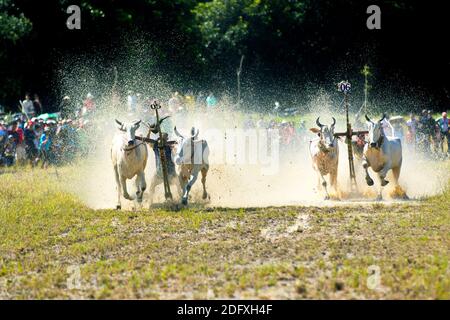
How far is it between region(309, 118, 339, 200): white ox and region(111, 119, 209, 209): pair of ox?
2570 millimetres

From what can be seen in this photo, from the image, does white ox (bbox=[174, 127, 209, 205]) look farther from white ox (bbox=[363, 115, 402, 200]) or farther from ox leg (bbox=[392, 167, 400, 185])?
ox leg (bbox=[392, 167, 400, 185])

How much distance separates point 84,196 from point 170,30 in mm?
22476

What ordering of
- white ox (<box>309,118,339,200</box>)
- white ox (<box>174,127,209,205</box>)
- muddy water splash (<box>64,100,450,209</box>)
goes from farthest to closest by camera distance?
1. muddy water splash (<box>64,100,450,209</box>)
2. white ox (<box>309,118,339,200</box>)
3. white ox (<box>174,127,209,205</box>)

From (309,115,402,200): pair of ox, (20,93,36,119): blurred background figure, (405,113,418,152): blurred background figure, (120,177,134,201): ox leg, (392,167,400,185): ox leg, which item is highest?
(20,93,36,119): blurred background figure

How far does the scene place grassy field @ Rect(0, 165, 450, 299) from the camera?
432 inches

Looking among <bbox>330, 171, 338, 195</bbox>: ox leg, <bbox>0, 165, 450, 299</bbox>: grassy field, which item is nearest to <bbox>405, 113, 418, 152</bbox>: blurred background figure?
<bbox>330, 171, 338, 195</bbox>: ox leg

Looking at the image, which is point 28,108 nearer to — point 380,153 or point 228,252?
point 380,153

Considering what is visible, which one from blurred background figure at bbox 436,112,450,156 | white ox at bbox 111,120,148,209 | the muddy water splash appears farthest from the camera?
blurred background figure at bbox 436,112,450,156

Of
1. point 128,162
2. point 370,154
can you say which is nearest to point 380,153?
point 370,154

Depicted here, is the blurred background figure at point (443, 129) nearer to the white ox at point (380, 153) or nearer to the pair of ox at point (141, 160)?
the white ox at point (380, 153)

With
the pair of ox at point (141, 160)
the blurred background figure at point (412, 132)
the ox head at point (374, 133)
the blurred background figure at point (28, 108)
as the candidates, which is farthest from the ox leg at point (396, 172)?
the blurred background figure at point (28, 108)

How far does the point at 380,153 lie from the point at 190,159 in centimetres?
425

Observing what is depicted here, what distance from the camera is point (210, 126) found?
29219 mm
